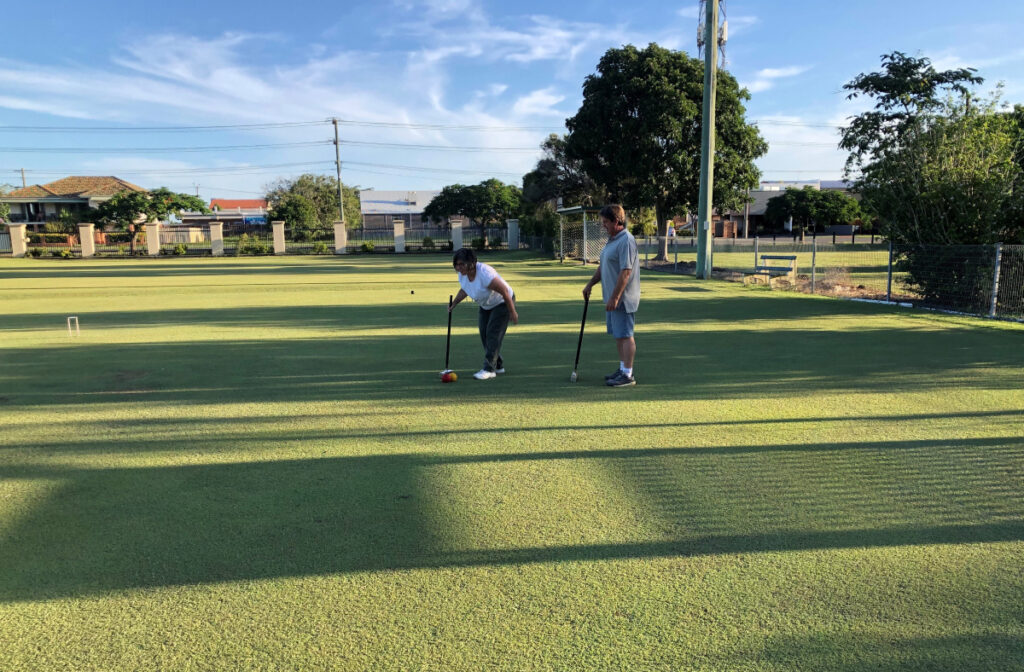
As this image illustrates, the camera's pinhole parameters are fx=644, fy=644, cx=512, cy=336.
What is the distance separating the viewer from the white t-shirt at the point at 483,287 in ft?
21.9

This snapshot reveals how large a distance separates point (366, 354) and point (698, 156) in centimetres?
2169

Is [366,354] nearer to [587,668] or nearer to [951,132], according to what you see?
[587,668]

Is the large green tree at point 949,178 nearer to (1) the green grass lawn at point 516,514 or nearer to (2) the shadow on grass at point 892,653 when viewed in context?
(1) the green grass lawn at point 516,514

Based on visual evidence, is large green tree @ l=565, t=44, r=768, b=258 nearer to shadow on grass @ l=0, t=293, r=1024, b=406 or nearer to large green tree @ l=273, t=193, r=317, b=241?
shadow on grass @ l=0, t=293, r=1024, b=406

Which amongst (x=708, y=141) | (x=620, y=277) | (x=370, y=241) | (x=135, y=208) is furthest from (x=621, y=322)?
(x=135, y=208)

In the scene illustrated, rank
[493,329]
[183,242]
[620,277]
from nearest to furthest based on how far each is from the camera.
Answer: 1. [620,277]
2. [493,329]
3. [183,242]

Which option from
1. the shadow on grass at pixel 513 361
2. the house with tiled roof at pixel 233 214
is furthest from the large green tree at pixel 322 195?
the shadow on grass at pixel 513 361

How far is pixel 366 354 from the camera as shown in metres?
8.72

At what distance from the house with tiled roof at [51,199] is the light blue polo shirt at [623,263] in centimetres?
6577

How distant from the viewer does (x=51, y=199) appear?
60.4m

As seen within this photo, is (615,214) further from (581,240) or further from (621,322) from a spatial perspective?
(581,240)

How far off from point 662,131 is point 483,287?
22.0m

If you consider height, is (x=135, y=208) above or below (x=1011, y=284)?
above

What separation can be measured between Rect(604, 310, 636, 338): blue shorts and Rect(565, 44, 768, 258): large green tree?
21.6 metres
